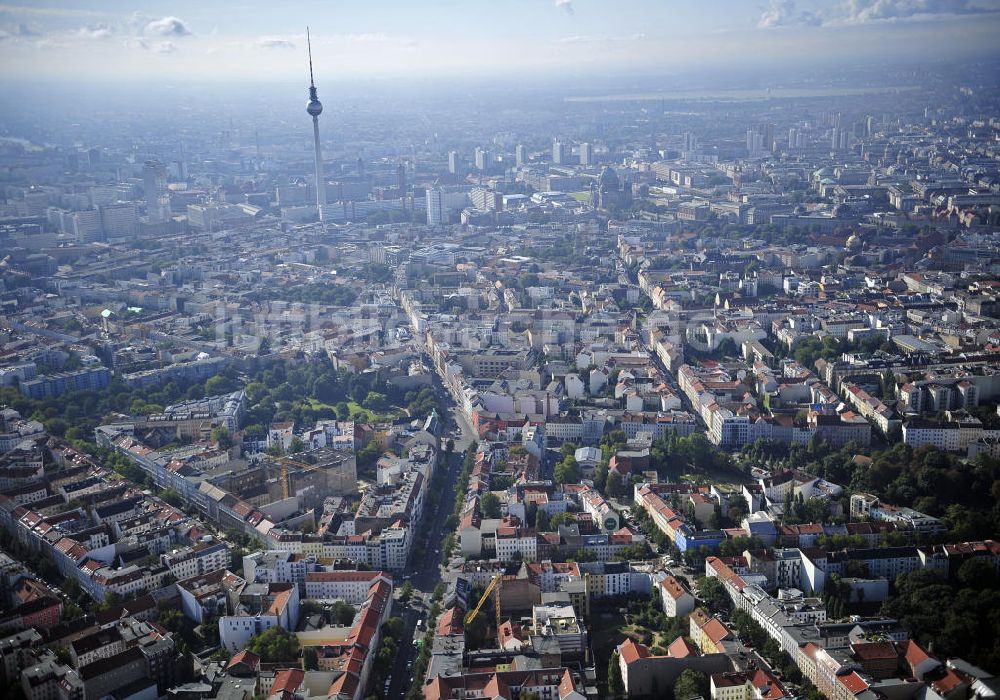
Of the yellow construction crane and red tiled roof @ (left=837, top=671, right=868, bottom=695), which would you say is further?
the yellow construction crane

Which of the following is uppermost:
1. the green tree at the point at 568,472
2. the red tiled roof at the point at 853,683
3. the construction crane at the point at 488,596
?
the red tiled roof at the point at 853,683

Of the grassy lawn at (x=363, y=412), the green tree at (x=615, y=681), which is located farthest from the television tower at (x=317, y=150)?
the green tree at (x=615, y=681)

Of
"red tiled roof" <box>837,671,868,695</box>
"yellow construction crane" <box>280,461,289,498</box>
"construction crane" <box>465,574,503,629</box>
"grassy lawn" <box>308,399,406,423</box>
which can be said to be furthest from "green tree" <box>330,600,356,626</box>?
"grassy lawn" <box>308,399,406,423</box>

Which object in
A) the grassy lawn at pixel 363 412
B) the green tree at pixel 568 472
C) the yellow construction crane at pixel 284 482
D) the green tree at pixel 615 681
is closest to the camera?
the green tree at pixel 615 681

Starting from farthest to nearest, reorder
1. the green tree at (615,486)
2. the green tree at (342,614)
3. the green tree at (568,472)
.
A: the green tree at (568,472) < the green tree at (615,486) < the green tree at (342,614)

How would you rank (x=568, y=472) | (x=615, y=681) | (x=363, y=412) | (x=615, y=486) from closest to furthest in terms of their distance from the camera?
(x=615, y=681) → (x=615, y=486) → (x=568, y=472) → (x=363, y=412)

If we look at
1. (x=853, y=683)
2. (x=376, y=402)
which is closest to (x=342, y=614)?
(x=853, y=683)

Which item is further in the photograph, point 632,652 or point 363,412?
point 363,412

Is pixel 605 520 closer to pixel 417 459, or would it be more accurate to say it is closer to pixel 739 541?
pixel 739 541

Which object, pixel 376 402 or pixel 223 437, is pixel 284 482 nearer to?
pixel 223 437

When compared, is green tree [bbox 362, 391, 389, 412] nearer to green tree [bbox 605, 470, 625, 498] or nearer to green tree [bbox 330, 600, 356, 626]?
green tree [bbox 605, 470, 625, 498]

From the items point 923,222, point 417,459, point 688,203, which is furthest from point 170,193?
point 417,459

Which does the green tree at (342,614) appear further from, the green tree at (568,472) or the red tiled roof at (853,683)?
the red tiled roof at (853,683)
